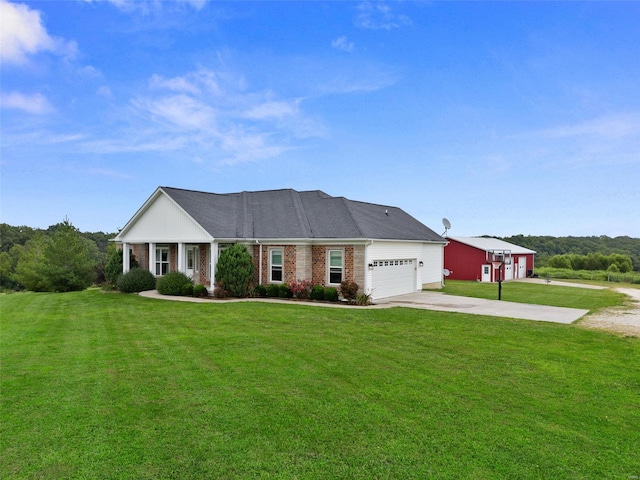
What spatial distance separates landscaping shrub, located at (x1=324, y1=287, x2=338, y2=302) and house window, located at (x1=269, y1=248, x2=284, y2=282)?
318cm

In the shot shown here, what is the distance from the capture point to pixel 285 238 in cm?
2092

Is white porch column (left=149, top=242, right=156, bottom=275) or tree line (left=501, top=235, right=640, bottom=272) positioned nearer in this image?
white porch column (left=149, top=242, right=156, bottom=275)

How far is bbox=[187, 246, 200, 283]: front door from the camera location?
24.0 m

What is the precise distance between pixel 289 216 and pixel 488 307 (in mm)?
11477

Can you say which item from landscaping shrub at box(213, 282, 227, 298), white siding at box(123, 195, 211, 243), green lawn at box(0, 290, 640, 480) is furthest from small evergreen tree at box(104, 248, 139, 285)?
green lawn at box(0, 290, 640, 480)

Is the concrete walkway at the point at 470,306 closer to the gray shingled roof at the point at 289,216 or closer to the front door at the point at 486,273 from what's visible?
the gray shingled roof at the point at 289,216

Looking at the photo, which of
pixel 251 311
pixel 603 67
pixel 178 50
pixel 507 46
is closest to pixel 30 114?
pixel 178 50

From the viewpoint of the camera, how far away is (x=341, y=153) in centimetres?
2697

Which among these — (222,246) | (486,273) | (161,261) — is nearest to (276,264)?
(222,246)

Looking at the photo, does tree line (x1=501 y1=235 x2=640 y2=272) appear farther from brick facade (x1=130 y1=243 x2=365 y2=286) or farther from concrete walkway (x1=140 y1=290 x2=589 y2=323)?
brick facade (x1=130 y1=243 x2=365 y2=286)

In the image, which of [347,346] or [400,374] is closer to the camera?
[400,374]

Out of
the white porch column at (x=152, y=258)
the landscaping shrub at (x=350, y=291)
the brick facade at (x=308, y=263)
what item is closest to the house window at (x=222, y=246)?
the brick facade at (x=308, y=263)

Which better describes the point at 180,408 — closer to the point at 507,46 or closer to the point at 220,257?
the point at 220,257

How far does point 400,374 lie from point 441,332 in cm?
471
